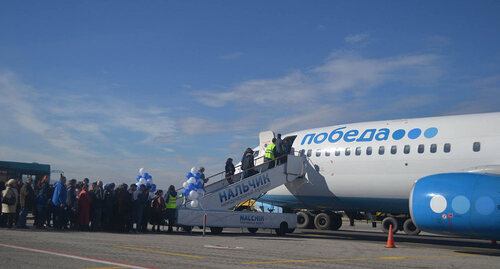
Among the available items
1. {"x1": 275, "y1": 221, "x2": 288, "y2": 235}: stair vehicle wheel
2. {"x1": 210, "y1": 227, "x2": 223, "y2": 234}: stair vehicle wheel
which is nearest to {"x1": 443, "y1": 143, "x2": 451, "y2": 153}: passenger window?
{"x1": 275, "y1": 221, "x2": 288, "y2": 235}: stair vehicle wheel

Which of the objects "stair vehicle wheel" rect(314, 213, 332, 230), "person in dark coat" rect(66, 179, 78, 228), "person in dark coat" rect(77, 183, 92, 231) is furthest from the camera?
"stair vehicle wheel" rect(314, 213, 332, 230)

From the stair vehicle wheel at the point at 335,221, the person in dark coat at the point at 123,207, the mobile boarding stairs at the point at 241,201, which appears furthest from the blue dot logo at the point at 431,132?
the person in dark coat at the point at 123,207

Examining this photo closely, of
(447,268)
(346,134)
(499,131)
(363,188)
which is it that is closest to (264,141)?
(346,134)

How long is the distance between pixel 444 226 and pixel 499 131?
5.53 metres

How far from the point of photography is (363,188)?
19.5m

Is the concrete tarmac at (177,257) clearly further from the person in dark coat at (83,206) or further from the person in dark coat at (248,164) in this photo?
the person in dark coat at (248,164)

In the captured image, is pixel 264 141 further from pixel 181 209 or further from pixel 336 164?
pixel 181 209

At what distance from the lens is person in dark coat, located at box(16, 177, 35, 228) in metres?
16.2

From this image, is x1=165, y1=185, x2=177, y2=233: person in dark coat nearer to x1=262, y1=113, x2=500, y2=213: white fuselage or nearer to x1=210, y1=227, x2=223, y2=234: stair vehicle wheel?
x1=210, y1=227, x2=223, y2=234: stair vehicle wheel

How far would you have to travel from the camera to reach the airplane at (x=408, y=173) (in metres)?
12.6

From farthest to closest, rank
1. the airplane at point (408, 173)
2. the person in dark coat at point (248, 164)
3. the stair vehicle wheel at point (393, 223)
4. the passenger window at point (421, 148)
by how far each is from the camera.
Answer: the stair vehicle wheel at point (393, 223), the person in dark coat at point (248, 164), the passenger window at point (421, 148), the airplane at point (408, 173)

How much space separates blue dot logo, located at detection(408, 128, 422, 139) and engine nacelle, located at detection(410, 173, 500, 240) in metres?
4.93

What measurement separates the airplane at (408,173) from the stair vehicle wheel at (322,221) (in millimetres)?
51

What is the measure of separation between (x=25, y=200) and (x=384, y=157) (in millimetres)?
12984
